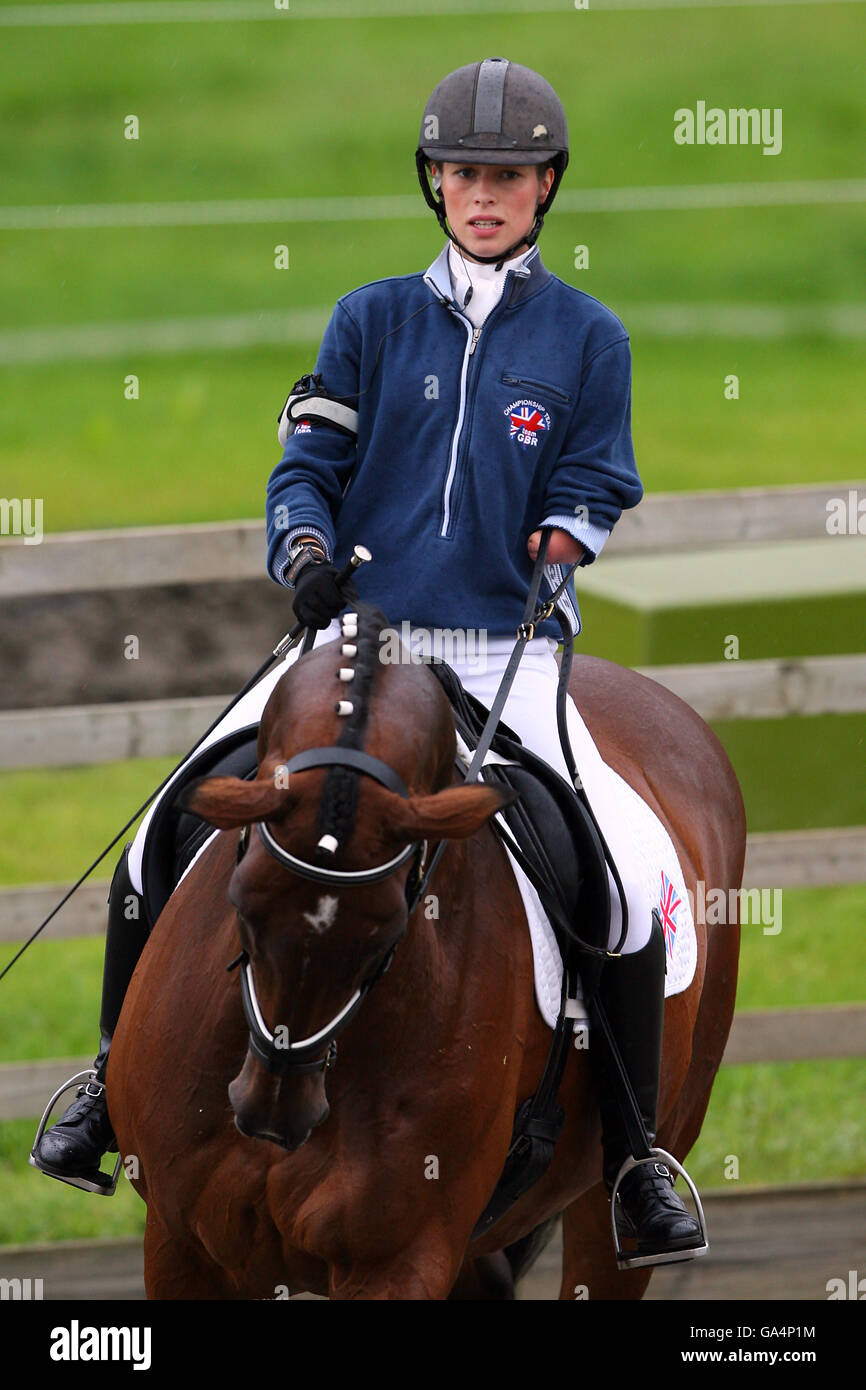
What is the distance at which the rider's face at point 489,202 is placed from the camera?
3635mm

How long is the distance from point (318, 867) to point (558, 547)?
1170mm

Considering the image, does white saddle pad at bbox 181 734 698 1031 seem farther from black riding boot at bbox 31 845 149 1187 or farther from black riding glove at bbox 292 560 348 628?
black riding glove at bbox 292 560 348 628

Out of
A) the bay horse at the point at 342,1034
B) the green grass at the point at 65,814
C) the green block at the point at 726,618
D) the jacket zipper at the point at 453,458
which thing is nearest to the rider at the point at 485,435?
the jacket zipper at the point at 453,458

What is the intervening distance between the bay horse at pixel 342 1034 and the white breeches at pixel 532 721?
0.28 metres

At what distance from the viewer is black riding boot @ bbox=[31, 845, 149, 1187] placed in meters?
3.83

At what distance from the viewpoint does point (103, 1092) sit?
394cm

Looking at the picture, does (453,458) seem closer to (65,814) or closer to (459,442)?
(459,442)

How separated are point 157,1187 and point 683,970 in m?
1.41

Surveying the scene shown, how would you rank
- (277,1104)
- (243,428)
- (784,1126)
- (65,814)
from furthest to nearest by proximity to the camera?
(243,428) < (65,814) < (784,1126) < (277,1104)

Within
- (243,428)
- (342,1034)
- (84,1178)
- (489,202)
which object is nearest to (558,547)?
(489,202)

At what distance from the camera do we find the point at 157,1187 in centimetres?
339

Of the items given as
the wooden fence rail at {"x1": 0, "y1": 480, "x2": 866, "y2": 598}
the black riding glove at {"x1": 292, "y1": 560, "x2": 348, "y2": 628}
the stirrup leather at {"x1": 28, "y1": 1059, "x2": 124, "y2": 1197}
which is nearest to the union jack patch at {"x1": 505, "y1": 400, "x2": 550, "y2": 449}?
the black riding glove at {"x1": 292, "y1": 560, "x2": 348, "y2": 628}
